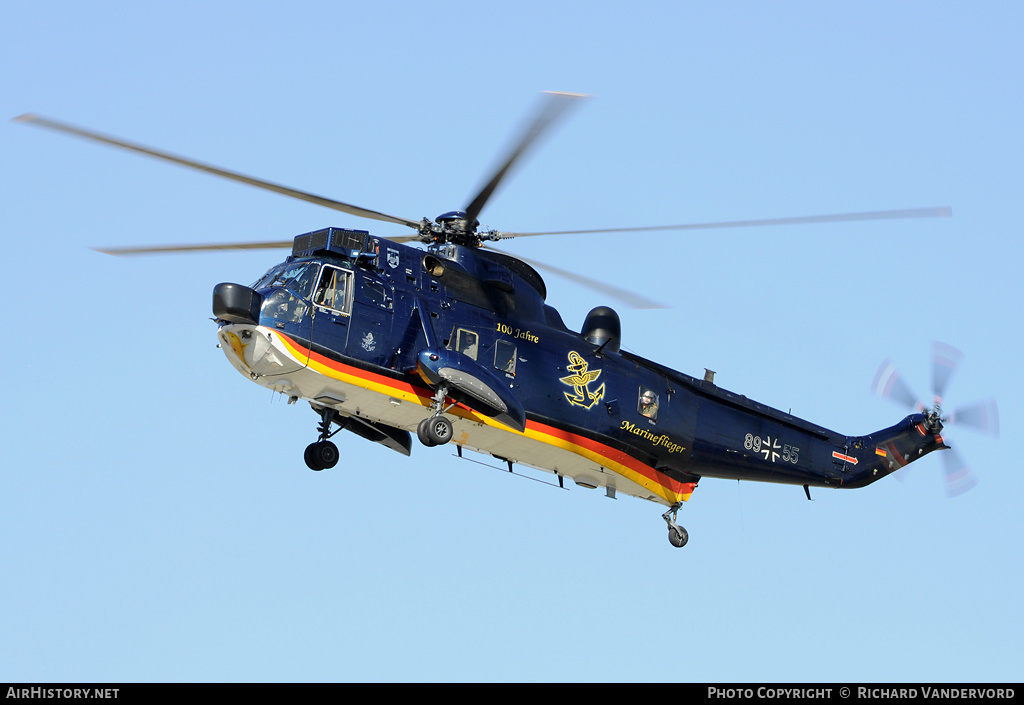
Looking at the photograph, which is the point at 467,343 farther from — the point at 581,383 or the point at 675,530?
the point at 675,530

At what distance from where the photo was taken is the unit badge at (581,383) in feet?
92.6

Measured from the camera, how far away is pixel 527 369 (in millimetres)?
27531

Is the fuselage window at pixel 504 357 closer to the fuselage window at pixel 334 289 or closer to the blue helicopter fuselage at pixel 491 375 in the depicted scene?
the blue helicopter fuselage at pixel 491 375

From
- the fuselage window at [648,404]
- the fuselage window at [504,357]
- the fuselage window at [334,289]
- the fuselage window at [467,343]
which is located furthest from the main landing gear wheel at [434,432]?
the fuselage window at [648,404]

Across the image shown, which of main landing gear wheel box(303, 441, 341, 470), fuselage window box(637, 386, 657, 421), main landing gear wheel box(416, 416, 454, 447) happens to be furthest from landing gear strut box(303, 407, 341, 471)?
fuselage window box(637, 386, 657, 421)

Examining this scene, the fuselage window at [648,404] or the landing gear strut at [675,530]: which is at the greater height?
the fuselage window at [648,404]

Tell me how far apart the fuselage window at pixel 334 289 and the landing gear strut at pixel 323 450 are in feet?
9.08

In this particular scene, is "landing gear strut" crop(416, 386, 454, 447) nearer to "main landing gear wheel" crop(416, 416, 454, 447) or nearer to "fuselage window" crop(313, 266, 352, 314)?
"main landing gear wheel" crop(416, 416, 454, 447)

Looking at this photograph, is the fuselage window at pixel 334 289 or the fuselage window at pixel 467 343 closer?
the fuselage window at pixel 334 289

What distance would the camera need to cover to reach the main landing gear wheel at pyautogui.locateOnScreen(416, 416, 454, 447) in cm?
2520
